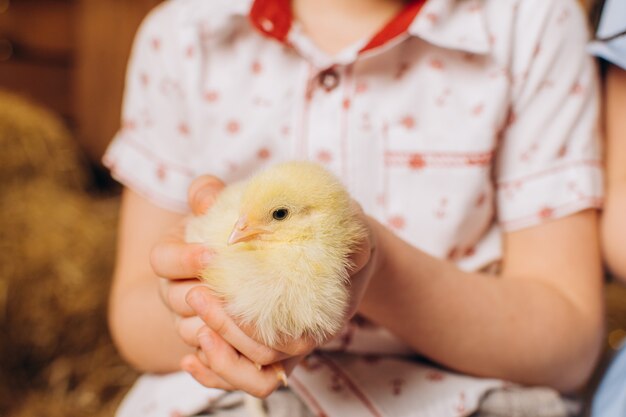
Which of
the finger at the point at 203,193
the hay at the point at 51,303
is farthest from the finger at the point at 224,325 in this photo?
the hay at the point at 51,303

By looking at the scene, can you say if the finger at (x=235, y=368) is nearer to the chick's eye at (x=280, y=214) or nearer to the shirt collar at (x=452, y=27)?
the chick's eye at (x=280, y=214)

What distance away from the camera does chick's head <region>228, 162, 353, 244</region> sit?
504mm

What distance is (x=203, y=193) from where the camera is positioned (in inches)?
25.5

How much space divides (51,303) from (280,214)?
1093 millimetres

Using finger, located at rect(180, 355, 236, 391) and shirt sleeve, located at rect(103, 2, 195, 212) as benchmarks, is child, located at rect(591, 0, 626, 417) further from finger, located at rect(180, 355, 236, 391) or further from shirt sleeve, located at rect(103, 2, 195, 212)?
shirt sleeve, located at rect(103, 2, 195, 212)

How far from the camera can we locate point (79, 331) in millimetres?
1470

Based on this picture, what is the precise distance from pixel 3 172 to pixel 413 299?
1317 mm

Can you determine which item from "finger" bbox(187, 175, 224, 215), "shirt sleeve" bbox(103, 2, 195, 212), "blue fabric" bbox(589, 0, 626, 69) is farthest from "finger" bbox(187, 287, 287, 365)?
"blue fabric" bbox(589, 0, 626, 69)

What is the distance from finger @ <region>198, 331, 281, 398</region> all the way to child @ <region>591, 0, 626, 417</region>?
39cm

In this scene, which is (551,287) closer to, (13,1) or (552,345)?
(552,345)

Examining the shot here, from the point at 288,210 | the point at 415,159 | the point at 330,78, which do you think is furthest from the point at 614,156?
the point at 288,210

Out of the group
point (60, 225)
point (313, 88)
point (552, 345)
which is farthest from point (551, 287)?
point (60, 225)

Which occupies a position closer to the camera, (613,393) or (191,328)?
(191,328)

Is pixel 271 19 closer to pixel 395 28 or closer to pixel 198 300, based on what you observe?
pixel 395 28
